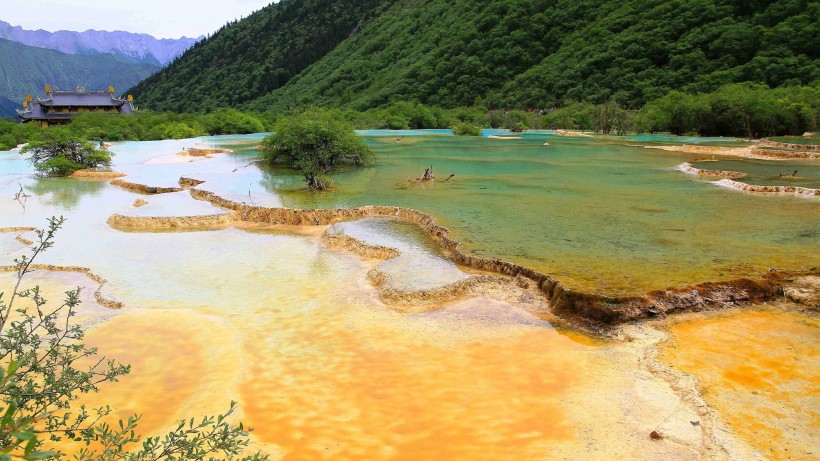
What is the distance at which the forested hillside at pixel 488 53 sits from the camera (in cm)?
5456

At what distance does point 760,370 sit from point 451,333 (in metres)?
3.69

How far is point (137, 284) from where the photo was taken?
9797 mm

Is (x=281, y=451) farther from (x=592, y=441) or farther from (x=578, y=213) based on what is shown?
(x=578, y=213)

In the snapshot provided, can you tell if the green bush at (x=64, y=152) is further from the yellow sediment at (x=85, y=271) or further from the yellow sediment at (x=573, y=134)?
the yellow sediment at (x=573, y=134)

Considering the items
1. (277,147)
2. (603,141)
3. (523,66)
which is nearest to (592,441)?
(277,147)

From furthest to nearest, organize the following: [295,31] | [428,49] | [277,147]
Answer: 1. [295,31]
2. [428,49]
3. [277,147]

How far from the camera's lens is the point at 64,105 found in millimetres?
50156

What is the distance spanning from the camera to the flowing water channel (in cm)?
523

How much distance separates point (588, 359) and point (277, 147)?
21038 mm

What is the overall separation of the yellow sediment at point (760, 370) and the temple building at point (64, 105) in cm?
5544

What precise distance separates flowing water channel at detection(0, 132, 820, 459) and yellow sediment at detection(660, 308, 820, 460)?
0.10 ft

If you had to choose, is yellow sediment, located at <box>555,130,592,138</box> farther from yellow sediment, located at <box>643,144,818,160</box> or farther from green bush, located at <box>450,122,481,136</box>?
yellow sediment, located at <box>643,144,818,160</box>

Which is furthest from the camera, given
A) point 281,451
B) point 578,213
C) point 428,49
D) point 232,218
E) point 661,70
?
point 428,49

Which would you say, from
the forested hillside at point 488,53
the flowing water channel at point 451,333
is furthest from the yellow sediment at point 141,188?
the forested hillside at point 488,53
